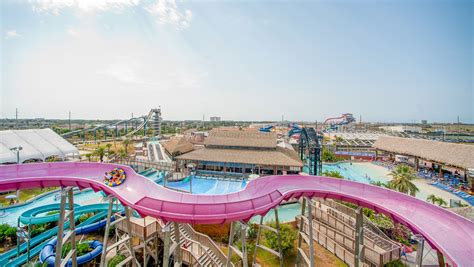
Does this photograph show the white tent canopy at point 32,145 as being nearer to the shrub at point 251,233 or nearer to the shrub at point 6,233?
the shrub at point 6,233

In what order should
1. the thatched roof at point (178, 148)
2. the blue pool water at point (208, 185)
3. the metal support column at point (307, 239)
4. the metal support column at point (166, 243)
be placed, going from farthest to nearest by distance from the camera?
the thatched roof at point (178, 148) < the blue pool water at point (208, 185) < the metal support column at point (307, 239) < the metal support column at point (166, 243)

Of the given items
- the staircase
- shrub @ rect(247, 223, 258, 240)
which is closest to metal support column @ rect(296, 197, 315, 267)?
shrub @ rect(247, 223, 258, 240)

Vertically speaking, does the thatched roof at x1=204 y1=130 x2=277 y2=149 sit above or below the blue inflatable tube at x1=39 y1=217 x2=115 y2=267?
above

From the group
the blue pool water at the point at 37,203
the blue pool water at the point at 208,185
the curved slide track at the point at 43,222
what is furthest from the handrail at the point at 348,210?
the blue pool water at the point at 37,203

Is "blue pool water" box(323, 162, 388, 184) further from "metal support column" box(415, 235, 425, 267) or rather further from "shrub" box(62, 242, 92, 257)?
"shrub" box(62, 242, 92, 257)

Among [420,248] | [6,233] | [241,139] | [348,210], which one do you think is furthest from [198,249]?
[241,139]
